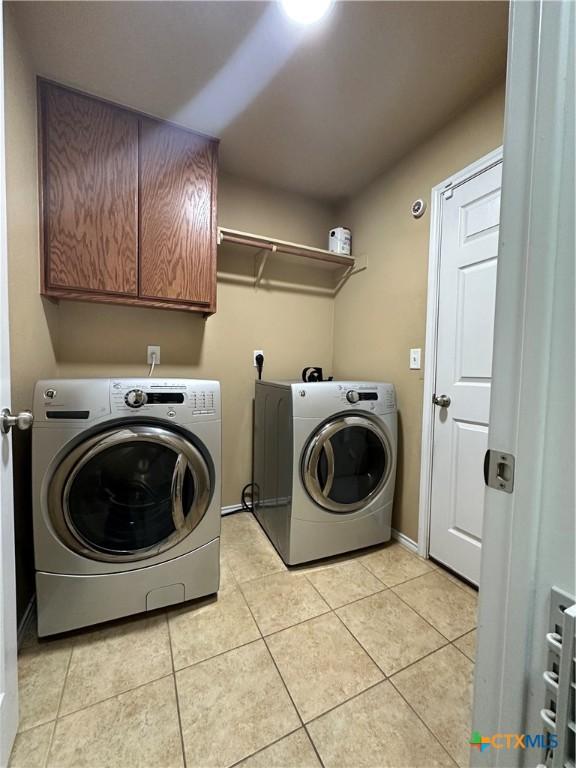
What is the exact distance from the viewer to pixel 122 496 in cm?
120

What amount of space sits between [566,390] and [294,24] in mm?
1602

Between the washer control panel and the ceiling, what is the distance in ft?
4.41

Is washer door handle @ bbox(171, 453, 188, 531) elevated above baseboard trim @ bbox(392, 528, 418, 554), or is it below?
above

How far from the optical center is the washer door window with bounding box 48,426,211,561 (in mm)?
1106

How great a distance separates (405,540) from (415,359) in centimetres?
108

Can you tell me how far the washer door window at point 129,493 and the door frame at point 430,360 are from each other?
1.19m

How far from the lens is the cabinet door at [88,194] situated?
138 centimetres

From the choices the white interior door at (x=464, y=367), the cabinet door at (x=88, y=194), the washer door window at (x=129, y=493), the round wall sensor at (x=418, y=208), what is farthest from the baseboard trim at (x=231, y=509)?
the round wall sensor at (x=418, y=208)

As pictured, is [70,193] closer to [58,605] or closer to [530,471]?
[58,605]

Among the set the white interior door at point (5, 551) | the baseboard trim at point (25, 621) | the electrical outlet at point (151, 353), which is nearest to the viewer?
the white interior door at point (5, 551)

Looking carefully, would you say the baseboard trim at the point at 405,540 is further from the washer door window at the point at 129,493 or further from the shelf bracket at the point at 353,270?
the shelf bracket at the point at 353,270

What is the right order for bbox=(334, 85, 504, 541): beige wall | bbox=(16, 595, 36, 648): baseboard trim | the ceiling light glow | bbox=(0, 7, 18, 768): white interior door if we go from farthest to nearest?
bbox=(334, 85, 504, 541): beige wall
bbox=(16, 595, 36, 648): baseboard trim
the ceiling light glow
bbox=(0, 7, 18, 768): white interior door

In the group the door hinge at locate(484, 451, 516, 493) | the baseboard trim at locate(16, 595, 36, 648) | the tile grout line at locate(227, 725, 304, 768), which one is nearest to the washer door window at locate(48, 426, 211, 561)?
the baseboard trim at locate(16, 595, 36, 648)

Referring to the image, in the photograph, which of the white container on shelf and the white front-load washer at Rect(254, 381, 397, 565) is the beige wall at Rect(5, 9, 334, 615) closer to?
the white container on shelf
